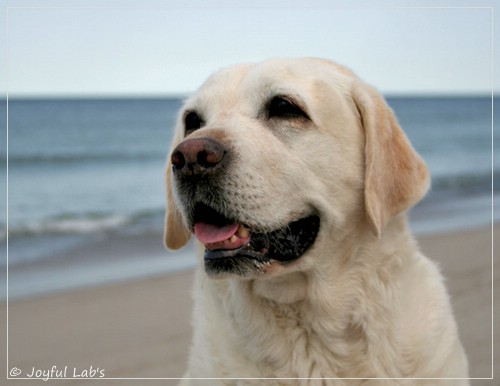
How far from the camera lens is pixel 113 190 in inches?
524

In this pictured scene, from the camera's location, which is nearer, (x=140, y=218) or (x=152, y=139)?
(x=140, y=218)

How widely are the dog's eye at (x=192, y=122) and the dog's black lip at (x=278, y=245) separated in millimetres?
677

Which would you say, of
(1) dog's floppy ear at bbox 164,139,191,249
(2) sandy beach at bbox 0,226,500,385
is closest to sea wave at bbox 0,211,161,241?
(2) sandy beach at bbox 0,226,500,385

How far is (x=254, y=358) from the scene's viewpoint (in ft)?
10.6

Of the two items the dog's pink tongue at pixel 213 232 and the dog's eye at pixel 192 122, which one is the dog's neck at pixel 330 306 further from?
the dog's eye at pixel 192 122

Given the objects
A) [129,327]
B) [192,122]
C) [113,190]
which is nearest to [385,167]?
[192,122]

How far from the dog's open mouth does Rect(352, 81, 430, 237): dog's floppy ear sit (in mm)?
341

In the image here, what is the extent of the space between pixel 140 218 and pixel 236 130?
7.69m

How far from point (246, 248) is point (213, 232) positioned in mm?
154

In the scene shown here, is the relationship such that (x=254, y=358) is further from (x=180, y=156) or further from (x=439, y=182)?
(x=439, y=182)

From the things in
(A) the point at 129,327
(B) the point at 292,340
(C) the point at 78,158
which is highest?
(B) the point at 292,340

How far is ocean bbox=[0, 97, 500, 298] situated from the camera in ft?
26.5

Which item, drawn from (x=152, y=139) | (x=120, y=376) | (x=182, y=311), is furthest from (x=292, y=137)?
(x=152, y=139)

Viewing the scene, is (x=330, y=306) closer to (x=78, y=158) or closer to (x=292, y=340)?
(x=292, y=340)
